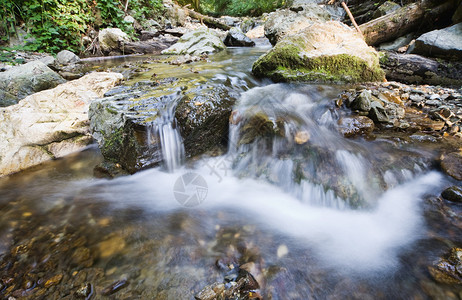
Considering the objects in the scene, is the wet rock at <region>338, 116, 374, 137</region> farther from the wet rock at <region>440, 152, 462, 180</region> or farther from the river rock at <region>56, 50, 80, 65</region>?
the river rock at <region>56, 50, 80, 65</region>

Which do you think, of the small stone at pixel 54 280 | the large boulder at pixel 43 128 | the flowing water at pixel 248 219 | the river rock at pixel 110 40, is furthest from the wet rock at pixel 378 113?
Answer: the river rock at pixel 110 40

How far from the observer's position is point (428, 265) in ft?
6.00

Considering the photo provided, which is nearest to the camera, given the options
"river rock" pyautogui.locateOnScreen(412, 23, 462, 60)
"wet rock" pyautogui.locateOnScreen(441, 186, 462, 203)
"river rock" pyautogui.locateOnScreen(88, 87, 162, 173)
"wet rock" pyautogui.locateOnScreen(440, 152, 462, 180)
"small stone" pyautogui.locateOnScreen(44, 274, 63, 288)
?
"small stone" pyautogui.locateOnScreen(44, 274, 63, 288)

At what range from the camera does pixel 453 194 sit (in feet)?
7.80

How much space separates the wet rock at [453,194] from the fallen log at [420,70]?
13.2 feet

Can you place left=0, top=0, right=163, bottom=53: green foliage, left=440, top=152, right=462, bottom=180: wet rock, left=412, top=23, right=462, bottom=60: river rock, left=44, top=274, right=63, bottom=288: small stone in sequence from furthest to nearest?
left=0, top=0, right=163, bottom=53: green foliage < left=412, top=23, right=462, bottom=60: river rock < left=440, top=152, right=462, bottom=180: wet rock < left=44, top=274, right=63, bottom=288: small stone

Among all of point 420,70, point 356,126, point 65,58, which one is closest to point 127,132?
point 356,126

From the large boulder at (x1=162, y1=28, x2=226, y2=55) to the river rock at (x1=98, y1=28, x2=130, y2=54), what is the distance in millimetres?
2269

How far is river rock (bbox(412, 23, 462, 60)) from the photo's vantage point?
4.88 meters

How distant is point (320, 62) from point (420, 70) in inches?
98.9

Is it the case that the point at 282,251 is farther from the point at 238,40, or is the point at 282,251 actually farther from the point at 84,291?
the point at 238,40

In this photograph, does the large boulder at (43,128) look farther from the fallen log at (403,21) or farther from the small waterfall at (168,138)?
the fallen log at (403,21)

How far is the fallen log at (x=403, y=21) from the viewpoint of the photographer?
6.16 metres

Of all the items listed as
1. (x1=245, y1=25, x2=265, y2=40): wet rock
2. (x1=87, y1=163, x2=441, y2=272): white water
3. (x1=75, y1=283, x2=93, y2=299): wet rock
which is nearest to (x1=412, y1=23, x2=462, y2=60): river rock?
(x1=87, y1=163, x2=441, y2=272): white water
